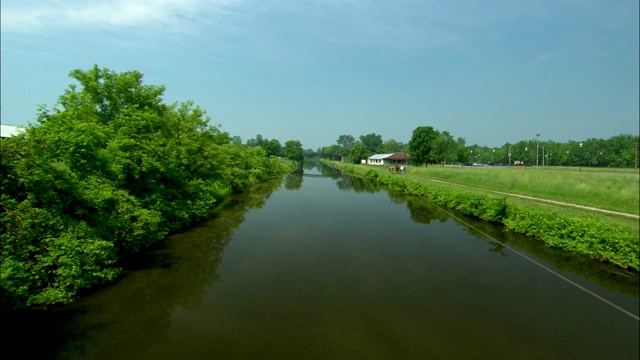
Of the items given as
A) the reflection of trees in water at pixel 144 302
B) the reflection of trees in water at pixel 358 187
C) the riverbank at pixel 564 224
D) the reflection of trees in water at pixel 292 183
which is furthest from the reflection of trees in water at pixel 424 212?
the reflection of trees in water at pixel 292 183

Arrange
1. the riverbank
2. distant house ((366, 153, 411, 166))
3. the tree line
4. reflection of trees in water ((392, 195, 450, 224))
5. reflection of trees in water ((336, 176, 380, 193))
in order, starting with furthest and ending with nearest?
distant house ((366, 153, 411, 166)) < reflection of trees in water ((336, 176, 380, 193)) < reflection of trees in water ((392, 195, 450, 224)) < the riverbank < the tree line

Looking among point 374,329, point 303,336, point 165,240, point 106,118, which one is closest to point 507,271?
point 374,329

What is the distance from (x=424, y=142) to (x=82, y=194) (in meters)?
75.1

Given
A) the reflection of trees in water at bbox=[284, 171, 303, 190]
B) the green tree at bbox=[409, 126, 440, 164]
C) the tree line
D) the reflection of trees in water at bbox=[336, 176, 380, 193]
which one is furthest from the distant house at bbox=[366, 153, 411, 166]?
the reflection of trees in water at bbox=[336, 176, 380, 193]

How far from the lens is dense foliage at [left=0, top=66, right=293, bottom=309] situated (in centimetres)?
921

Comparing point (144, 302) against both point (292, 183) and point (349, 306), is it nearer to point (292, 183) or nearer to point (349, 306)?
point (349, 306)

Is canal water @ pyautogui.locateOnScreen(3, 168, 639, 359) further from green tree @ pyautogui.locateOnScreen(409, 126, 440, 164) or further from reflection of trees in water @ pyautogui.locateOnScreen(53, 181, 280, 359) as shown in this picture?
green tree @ pyautogui.locateOnScreen(409, 126, 440, 164)

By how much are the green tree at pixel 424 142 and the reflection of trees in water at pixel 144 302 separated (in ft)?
223

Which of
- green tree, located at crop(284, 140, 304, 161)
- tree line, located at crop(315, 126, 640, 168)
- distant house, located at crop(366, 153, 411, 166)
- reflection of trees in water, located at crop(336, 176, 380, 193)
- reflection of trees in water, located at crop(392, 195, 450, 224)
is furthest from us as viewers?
green tree, located at crop(284, 140, 304, 161)

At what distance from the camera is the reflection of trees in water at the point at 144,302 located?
7969mm

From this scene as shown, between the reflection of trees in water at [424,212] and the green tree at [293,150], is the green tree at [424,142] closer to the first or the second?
Result: the reflection of trees in water at [424,212]

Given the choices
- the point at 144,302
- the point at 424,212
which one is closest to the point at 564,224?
the point at 424,212

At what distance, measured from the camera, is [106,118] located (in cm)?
2145

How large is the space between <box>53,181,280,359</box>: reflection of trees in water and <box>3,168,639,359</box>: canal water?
46 millimetres
